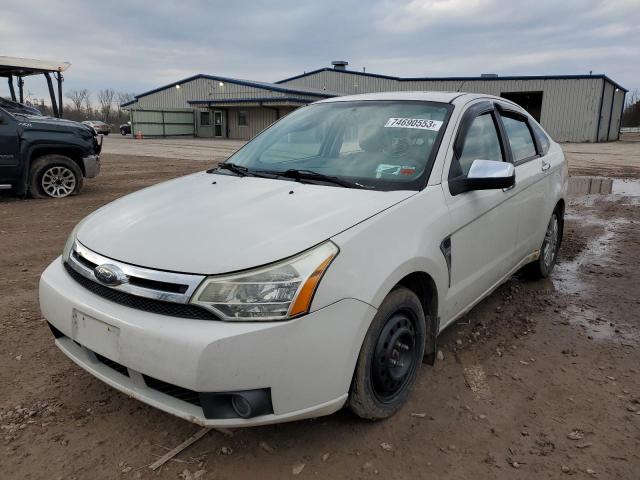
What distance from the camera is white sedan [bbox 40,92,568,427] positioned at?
1937mm

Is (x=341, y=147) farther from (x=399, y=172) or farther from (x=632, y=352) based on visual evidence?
(x=632, y=352)

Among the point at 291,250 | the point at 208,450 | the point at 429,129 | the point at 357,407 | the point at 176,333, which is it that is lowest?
the point at 208,450

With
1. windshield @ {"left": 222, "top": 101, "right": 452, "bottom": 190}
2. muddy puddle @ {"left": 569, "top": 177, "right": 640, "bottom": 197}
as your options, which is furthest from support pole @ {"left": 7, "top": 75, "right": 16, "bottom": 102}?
muddy puddle @ {"left": 569, "top": 177, "right": 640, "bottom": 197}

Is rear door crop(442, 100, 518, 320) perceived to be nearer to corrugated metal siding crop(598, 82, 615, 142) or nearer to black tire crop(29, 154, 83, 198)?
black tire crop(29, 154, 83, 198)

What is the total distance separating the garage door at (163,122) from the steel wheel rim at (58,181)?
33958 millimetres

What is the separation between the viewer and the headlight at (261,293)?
193cm

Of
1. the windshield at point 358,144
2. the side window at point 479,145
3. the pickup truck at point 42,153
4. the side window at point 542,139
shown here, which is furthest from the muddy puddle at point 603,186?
the pickup truck at point 42,153

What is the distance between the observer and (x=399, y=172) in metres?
2.82

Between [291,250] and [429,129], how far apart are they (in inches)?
57.3

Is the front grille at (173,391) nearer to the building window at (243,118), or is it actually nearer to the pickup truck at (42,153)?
the pickup truck at (42,153)

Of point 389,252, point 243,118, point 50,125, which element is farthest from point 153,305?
point 243,118

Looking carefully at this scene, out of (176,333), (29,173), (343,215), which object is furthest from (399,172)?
(29,173)

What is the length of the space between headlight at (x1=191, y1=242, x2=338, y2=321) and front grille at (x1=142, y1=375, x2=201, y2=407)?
0.38m

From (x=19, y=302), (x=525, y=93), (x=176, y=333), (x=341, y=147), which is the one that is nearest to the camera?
(x=176, y=333)
